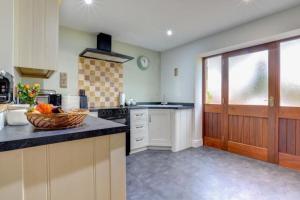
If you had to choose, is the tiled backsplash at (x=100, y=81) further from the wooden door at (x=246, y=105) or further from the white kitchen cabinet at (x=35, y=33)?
the wooden door at (x=246, y=105)

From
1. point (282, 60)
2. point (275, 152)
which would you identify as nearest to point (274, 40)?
point (282, 60)

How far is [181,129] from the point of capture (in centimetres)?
345

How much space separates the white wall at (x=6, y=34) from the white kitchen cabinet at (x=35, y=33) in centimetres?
10

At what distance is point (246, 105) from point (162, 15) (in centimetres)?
211

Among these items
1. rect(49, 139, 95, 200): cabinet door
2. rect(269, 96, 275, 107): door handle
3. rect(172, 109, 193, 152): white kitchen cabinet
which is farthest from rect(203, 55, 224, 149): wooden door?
rect(49, 139, 95, 200): cabinet door

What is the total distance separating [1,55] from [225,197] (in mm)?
2348

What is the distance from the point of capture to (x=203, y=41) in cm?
344

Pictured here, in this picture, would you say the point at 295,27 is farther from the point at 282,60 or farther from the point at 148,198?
the point at 148,198

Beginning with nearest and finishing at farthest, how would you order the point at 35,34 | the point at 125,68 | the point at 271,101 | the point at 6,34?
the point at 6,34
the point at 35,34
the point at 271,101
the point at 125,68

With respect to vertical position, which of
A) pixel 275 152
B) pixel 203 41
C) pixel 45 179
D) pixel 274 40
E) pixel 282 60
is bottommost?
pixel 275 152

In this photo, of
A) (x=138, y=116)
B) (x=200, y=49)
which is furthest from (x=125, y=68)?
(x=200, y=49)

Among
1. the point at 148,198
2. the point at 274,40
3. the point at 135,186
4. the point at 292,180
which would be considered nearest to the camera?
the point at 148,198

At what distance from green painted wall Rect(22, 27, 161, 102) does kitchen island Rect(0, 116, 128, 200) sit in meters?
2.24

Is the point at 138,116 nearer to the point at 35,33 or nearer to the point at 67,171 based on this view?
the point at 35,33
